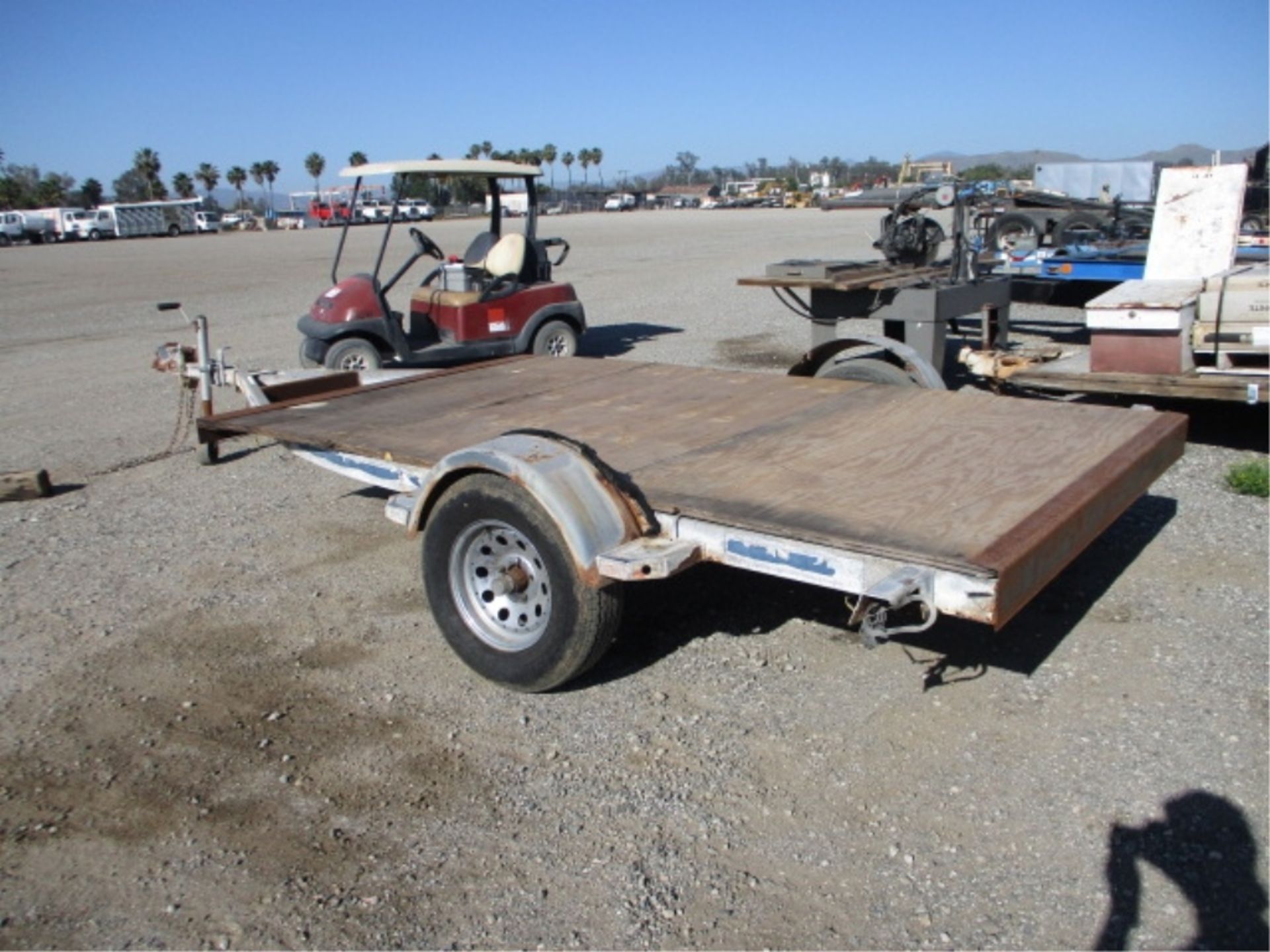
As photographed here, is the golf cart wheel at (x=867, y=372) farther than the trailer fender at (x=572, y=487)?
Yes

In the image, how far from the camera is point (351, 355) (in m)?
9.45

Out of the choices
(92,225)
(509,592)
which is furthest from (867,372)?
(92,225)

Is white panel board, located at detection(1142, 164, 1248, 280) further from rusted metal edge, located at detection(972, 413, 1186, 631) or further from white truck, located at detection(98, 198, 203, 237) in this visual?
white truck, located at detection(98, 198, 203, 237)

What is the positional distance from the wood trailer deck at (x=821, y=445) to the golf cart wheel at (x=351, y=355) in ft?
10.7

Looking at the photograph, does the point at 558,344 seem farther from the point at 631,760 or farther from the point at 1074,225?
the point at 1074,225

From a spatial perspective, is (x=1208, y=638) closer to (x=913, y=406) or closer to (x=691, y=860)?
(x=913, y=406)

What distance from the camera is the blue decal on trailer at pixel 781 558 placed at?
3143 millimetres

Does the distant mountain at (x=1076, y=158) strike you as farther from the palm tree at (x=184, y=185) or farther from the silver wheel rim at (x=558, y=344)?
the palm tree at (x=184, y=185)

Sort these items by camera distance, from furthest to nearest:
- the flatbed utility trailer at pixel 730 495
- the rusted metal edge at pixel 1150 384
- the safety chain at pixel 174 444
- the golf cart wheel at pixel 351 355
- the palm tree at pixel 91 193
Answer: the palm tree at pixel 91 193, the golf cart wheel at pixel 351 355, the safety chain at pixel 174 444, the rusted metal edge at pixel 1150 384, the flatbed utility trailer at pixel 730 495

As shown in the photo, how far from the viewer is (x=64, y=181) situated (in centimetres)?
9075

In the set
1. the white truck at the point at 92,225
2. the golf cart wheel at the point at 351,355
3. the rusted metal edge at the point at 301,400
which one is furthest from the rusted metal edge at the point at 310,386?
the white truck at the point at 92,225

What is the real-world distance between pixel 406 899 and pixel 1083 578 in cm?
341

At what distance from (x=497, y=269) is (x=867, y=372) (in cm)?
533

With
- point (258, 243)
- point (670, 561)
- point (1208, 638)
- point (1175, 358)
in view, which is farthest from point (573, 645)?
point (258, 243)
